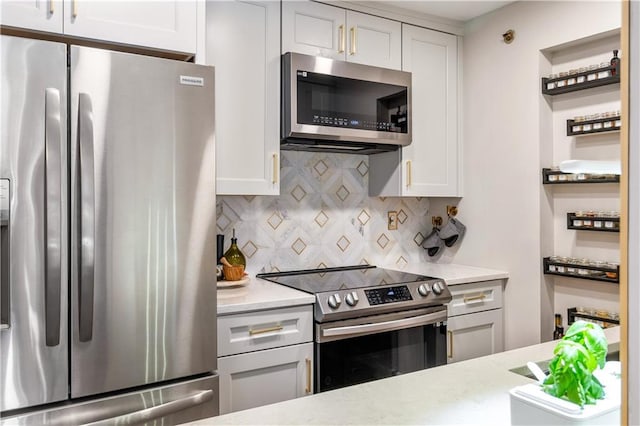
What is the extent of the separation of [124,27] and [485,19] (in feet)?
7.15

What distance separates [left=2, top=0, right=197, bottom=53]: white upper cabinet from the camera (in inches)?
64.1

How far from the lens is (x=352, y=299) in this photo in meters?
2.23

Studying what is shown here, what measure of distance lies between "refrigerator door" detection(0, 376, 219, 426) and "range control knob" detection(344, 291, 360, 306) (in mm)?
686

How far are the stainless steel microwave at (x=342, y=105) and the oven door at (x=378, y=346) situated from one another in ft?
3.18

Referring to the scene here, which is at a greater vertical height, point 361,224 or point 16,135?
point 16,135

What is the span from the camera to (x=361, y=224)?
3131 millimetres

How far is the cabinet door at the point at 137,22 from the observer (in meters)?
1.72

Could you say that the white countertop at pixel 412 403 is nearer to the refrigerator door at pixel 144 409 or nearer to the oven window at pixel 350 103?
the refrigerator door at pixel 144 409

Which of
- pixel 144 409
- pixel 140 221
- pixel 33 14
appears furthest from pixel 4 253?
pixel 33 14

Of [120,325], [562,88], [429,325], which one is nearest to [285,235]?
[429,325]

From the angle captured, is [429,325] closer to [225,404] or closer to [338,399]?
[225,404]

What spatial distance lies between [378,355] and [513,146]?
1458 mm

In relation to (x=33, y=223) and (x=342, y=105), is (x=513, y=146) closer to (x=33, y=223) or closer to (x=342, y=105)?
(x=342, y=105)

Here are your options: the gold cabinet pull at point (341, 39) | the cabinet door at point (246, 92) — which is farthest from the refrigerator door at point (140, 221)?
the gold cabinet pull at point (341, 39)
